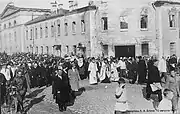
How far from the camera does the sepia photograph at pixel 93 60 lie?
5621mm

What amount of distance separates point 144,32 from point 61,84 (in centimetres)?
653

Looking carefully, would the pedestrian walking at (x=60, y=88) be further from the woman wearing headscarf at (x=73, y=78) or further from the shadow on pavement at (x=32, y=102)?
the woman wearing headscarf at (x=73, y=78)

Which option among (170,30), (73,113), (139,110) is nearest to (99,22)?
(170,30)

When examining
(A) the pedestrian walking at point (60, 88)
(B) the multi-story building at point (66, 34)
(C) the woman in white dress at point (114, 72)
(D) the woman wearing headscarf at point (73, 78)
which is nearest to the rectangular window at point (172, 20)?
(C) the woman in white dress at point (114, 72)

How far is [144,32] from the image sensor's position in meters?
11.5

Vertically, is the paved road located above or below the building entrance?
below

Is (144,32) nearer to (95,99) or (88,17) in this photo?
(88,17)

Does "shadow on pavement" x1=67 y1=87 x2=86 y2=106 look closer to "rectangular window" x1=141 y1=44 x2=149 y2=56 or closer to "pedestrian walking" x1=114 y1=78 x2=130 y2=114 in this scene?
"pedestrian walking" x1=114 y1=78 x2=130 y2=114

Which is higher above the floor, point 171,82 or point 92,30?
point 92,30

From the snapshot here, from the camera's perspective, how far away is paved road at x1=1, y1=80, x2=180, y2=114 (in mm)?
5261

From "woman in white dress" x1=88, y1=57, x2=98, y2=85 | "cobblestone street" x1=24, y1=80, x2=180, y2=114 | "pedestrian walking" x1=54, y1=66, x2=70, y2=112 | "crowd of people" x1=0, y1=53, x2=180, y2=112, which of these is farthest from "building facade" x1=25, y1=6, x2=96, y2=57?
"pedestrian walking" x1=54, y1=66, x2=70, y2=112

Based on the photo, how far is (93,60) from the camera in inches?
367

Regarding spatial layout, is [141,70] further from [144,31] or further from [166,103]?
[166,103]

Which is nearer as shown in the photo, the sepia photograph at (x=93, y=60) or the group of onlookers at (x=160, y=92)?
the group of onlookers at (x=160, y=92)
